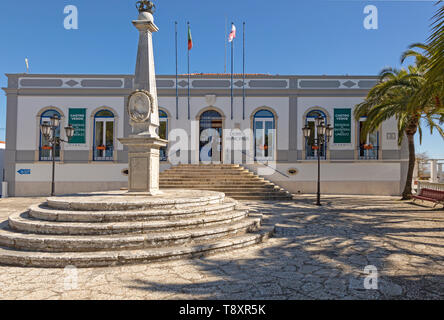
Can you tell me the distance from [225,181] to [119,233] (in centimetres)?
897

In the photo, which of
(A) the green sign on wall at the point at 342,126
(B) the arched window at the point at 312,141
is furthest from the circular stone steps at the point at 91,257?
(A) the green sign on wall at the point at 342,126

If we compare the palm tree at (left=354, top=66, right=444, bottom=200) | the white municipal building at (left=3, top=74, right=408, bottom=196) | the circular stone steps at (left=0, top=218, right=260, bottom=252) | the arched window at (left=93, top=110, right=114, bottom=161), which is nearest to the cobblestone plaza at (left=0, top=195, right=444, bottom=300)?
the circular stone steps at (left=0, top=218, right=260, bottom=252)

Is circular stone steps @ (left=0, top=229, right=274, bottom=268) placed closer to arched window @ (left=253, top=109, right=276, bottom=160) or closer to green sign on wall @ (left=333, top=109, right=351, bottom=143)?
arched window @ (left=253, top=109, right=276, bottom=160)

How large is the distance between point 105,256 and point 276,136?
1290 centimetres

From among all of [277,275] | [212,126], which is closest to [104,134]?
[212,126]

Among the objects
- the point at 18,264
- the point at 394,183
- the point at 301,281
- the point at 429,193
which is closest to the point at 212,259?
the point at 301,281

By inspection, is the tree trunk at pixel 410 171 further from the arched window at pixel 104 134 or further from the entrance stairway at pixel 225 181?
the arched window at pixel 104 134

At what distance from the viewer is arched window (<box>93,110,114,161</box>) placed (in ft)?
51.6

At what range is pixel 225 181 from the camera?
13.5 metres

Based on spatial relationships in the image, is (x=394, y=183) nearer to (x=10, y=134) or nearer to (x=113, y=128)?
(x=113, y=128)

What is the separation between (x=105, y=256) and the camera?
4.13 metres

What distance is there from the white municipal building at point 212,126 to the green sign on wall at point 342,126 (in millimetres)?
54

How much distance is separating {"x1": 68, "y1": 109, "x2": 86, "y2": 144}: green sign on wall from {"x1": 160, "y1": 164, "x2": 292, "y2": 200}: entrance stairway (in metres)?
5.42
